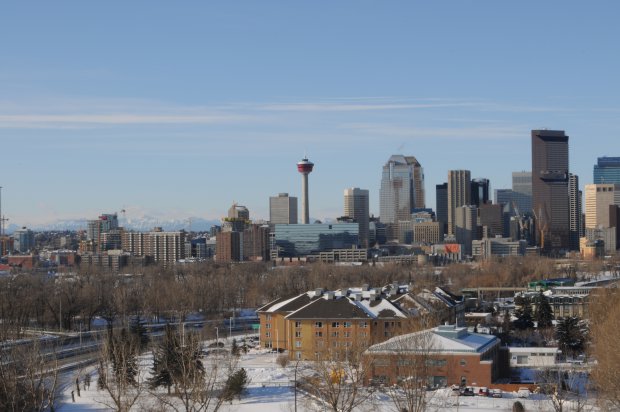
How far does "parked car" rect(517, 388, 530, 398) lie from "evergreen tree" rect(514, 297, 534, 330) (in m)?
21.1

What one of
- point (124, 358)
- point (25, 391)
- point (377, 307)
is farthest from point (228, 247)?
point (25, 391)

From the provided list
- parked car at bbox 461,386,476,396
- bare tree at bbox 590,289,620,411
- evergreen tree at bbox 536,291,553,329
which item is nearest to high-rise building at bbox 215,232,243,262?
evergreen tree at bbox 536,291,553,329

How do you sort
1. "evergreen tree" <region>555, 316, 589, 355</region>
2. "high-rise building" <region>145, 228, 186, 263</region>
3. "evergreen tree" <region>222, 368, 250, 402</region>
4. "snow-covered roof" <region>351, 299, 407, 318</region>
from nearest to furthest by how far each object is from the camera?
"evergreen tree" <region>222, 368, 250, 402</region> < "evergreen tree" <region>555, 316, 589, 355</region> < "snow-covered roof" <region>351, 299, 407, 318</region> < "high-rise building" <region>145, 228, 186, 263</region>

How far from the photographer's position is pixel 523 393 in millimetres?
37594

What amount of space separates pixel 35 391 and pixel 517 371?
2116cm

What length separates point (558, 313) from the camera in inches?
2783

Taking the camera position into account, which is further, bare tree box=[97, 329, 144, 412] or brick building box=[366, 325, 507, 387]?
brick building box=[366, 325, 507, 387]

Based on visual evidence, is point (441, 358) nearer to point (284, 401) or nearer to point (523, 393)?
point (523, 393)

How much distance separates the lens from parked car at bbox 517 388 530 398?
36975 mm

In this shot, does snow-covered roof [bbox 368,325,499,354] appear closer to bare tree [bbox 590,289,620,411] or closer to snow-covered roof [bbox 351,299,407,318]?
bare tree [bbox 590,289,620,411]

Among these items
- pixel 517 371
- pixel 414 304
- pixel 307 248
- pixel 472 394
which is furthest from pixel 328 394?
pixel 307 248

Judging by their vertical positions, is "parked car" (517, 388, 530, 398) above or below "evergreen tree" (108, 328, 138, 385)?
below

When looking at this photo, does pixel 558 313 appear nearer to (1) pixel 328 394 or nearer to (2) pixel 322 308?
(2) pixel 322 308

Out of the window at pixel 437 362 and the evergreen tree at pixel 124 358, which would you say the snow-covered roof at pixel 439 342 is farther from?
the evergreen tree at pixel 124 358
